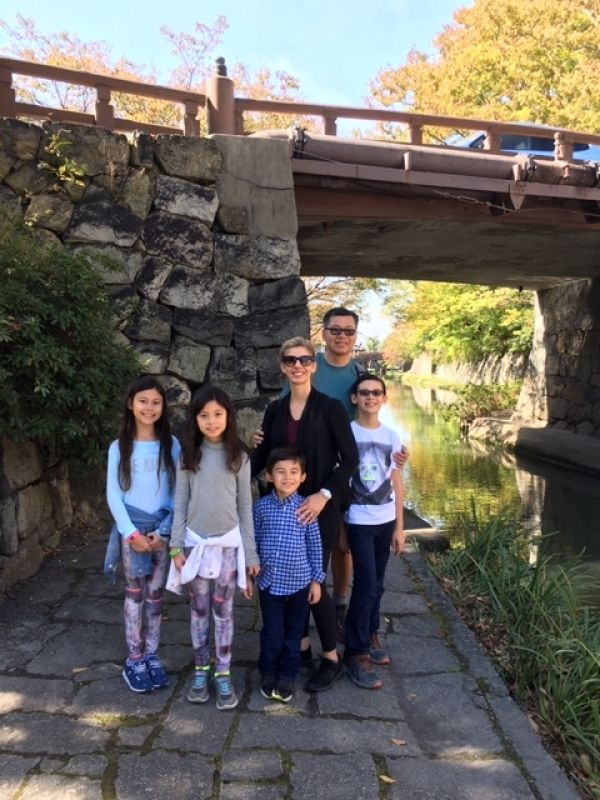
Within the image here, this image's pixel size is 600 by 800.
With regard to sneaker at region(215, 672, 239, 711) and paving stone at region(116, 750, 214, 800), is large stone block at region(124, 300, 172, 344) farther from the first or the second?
paving stone at region(116, 750, 214, 800)

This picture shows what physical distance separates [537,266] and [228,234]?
7.65m

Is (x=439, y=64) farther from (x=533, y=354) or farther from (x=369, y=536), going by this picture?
(x=369, y=536)

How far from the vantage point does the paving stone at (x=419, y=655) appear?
282cm

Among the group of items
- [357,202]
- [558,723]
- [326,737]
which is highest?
[357,202]

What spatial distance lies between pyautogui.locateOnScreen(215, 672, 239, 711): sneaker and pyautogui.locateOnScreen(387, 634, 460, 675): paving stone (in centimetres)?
83

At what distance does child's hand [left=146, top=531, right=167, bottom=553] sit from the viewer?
2.50m

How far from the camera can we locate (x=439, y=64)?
16.8 m

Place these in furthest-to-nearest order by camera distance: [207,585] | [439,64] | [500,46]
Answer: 1. [439,64]
2. [500,46]
3. [207,585]

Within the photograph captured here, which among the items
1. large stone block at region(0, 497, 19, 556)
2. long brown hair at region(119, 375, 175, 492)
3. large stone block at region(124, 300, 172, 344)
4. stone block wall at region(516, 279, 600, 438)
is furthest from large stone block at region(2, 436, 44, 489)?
stone block wall at region(516, 279, 600, 438)

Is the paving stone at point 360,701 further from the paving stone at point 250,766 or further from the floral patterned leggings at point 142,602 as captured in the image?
the floral patterned leggings at point 142,602

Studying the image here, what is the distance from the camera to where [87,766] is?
A: 2.05 meters

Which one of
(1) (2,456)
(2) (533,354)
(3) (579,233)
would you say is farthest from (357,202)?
(2) (533,354)

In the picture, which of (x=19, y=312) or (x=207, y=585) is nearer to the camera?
(x=207, y=585)

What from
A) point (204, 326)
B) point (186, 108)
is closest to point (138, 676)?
point (204, 326)
